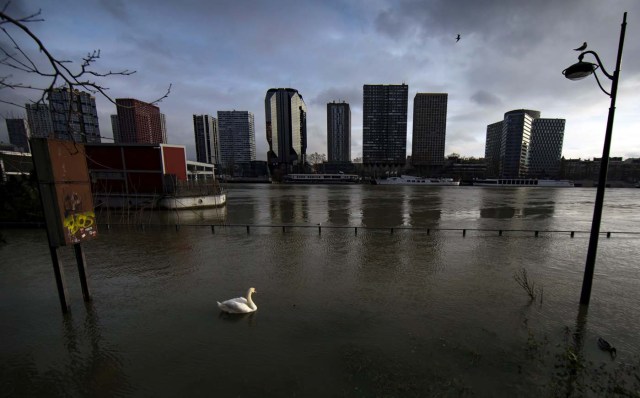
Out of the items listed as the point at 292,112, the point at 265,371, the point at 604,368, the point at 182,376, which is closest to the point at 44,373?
the point at 182,376

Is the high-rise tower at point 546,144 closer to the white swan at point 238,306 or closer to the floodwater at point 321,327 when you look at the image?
the floodwater at point 321,327

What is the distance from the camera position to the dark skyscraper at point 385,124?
169 m

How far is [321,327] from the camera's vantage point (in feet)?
22.1

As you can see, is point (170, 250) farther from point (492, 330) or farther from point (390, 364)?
point (492, 330)

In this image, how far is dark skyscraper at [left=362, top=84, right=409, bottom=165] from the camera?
169 m

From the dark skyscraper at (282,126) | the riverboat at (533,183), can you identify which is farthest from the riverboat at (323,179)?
the riverboat at (533,183)

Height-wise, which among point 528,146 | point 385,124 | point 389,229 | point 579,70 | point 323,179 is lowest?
point 389,229

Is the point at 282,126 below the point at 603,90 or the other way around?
the other way around

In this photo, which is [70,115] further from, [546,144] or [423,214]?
[546,144]

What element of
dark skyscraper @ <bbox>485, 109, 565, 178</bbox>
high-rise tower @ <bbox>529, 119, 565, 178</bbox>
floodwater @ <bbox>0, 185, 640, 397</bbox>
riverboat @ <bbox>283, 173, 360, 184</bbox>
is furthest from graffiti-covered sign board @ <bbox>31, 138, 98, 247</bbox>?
high-rise tower @ <bbox>529, 119, 565, 178</bbox>

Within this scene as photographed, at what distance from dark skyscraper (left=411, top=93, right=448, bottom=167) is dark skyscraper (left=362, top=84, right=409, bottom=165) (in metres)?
9.90

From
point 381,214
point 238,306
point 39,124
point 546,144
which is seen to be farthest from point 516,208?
point 546,144

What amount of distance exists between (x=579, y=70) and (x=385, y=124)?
175023 mm

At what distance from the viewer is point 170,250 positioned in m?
14.2
